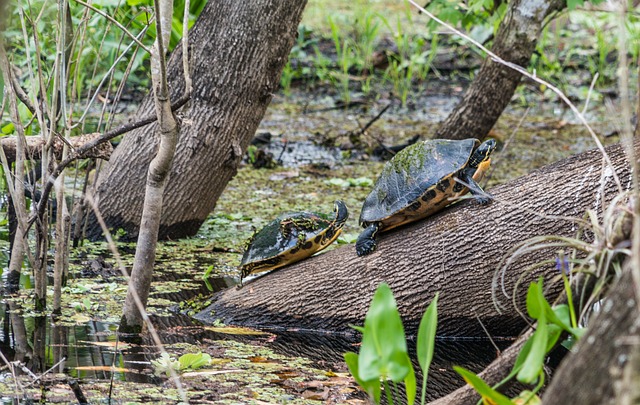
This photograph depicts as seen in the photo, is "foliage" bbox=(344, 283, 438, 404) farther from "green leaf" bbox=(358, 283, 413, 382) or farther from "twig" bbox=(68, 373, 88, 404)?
"twig" bbox=(68, 373, 88, 404)

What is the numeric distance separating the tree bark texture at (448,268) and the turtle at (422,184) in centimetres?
6

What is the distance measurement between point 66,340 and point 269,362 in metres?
0.80

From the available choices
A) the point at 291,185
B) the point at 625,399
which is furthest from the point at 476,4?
the point at 625,399

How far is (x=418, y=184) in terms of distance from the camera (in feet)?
11.0

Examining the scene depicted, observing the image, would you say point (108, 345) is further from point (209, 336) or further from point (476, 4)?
point (476, 4)

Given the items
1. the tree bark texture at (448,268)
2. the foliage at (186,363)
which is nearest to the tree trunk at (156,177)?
the foliage at (186,363)

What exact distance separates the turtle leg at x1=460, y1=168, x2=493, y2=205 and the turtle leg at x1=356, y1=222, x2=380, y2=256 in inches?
16.1

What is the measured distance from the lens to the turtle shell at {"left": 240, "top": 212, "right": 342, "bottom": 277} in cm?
Answer: 366

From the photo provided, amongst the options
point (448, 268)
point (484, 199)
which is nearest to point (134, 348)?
point (448, 268)

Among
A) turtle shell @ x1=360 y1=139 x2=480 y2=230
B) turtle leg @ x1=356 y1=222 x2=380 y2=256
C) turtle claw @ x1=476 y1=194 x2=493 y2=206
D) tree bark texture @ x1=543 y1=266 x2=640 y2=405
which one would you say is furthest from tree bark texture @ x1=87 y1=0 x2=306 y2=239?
tree bark texture @ x1=543 y1=266 x2=640 y2=405

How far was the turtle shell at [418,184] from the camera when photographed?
336 centimetres

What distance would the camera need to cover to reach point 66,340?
127 inches

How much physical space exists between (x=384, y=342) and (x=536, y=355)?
0.35 m

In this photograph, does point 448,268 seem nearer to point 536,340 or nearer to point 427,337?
point 427,337
